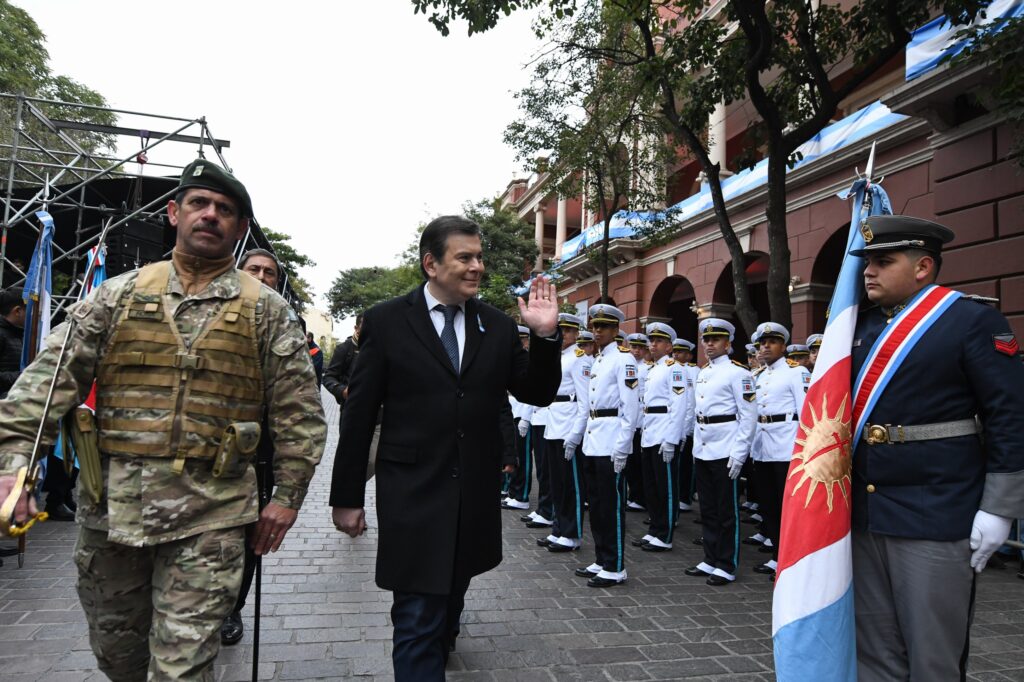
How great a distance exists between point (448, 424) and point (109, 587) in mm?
1326

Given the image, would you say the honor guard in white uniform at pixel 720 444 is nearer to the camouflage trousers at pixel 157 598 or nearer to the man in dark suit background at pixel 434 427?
the man in dark suit background at pixel 434 427

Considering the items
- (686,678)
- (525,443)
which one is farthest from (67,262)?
(686,678)

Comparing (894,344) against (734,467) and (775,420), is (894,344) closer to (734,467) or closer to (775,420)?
(734,467)

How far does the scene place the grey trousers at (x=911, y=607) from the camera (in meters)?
2.54

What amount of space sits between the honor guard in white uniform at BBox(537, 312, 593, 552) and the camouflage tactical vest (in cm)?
441

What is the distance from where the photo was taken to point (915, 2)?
7.74 metres

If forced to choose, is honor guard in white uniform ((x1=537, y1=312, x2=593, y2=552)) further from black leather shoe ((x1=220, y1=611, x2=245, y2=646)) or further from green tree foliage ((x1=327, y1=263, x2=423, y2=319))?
green tree foliage ((x1=327, y1=263, x2=423, y2=319))

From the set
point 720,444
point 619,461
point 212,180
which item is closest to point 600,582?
point 619,461

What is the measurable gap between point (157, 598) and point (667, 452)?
5692mm

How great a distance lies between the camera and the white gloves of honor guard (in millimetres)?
5977

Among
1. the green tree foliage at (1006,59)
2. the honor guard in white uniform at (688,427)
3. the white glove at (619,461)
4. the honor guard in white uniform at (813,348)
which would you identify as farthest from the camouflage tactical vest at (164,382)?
Result: the green tree foliage at (1006,59)

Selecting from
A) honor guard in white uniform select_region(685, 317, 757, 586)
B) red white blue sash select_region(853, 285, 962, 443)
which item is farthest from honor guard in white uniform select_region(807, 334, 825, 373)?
red white blue sash select_region(853, 285, 962, 443)

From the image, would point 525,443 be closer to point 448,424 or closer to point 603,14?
point 448,424

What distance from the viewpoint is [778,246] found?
8.09 m
